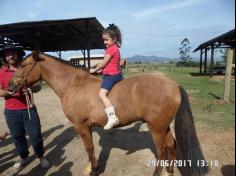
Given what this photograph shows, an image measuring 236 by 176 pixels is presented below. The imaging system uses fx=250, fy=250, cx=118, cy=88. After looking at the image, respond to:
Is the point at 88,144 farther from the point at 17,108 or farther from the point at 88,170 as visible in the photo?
the point at 17,108

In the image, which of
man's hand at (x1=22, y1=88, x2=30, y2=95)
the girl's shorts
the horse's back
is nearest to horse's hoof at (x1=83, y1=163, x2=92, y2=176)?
the horse's back

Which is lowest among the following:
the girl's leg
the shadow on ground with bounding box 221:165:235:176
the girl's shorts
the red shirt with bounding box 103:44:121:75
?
the shadow on ground with bounding box 221:165:235:176

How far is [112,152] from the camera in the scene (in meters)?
4.89

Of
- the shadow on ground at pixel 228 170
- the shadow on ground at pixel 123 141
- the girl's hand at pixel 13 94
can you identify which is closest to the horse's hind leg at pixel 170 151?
the shadow on ground at pixel 228 170

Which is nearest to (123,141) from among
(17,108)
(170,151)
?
(170,151)

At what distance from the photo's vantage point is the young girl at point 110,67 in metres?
3.62

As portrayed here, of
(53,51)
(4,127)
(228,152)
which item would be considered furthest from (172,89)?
(53,51)

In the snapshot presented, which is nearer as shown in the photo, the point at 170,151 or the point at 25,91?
the point at 170,151

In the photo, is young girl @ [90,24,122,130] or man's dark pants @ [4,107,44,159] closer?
young girl @ [90,24,122,130]

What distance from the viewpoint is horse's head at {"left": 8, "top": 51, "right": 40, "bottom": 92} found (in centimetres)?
389

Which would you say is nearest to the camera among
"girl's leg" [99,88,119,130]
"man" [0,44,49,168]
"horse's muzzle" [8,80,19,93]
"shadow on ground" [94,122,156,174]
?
"girl's leg" [99,88,119,130]

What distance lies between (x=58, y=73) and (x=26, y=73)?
0.49 m

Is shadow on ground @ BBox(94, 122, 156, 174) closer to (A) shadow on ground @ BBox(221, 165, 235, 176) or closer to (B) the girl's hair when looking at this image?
(A) shadow on ground @ BBox(221, 165, 235, 176)

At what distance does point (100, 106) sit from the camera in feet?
12.2
